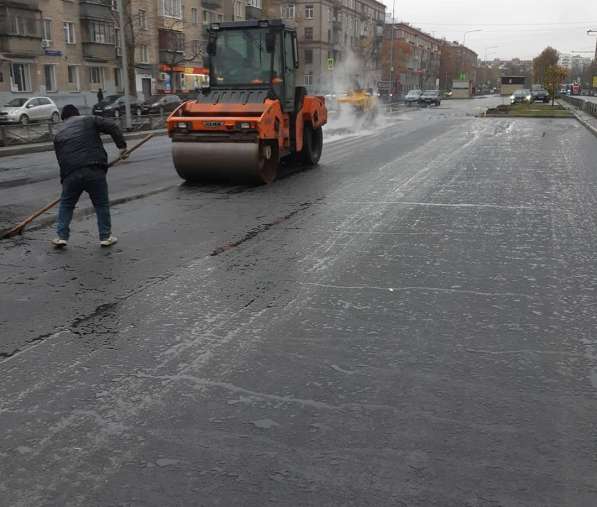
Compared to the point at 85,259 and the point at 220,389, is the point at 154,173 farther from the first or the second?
the point at 220,389

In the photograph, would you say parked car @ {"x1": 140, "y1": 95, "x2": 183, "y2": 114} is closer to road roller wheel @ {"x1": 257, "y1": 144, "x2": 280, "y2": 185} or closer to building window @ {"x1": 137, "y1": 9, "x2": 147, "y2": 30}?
building window @ {"x1": 137, "y1": 9, "x2": 147, "y2": 30}

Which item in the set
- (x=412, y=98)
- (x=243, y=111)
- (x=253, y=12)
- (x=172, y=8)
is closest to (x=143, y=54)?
(x=172, y=8)

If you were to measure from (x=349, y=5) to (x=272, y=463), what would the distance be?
97003mm

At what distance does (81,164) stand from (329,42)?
8148 cm

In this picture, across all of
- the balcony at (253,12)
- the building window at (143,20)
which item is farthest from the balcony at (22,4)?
the balcony at (253,12)

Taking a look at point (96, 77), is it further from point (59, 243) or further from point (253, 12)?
point (59, 243)

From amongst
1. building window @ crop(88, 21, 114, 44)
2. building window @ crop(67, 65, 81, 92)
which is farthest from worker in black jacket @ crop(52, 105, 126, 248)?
building window @ crop(88, 21, 114, 44)

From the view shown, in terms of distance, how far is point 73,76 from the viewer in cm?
4428

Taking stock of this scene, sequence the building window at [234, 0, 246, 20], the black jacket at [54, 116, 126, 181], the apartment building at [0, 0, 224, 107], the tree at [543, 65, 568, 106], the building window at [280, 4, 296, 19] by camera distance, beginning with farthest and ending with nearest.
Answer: the building window at [280, 4, 296, 19]
the building window at [234, 0, 246, 20]
the tree at [543, 65, 568, 106]
the apartment building at [0, 0, 224, 107]
the black jacket at [54, 116, 126, 181]

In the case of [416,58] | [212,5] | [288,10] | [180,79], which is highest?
[288,10]

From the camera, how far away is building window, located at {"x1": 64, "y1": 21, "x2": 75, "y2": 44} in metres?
43.3

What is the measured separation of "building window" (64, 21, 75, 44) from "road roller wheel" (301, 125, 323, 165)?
3437 cm

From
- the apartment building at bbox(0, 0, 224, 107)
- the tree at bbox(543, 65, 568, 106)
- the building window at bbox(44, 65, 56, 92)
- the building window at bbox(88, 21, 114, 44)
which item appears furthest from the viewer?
the tree at bbox(543, 65, 568, 106)

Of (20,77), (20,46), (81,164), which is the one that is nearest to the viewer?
(81,164)
